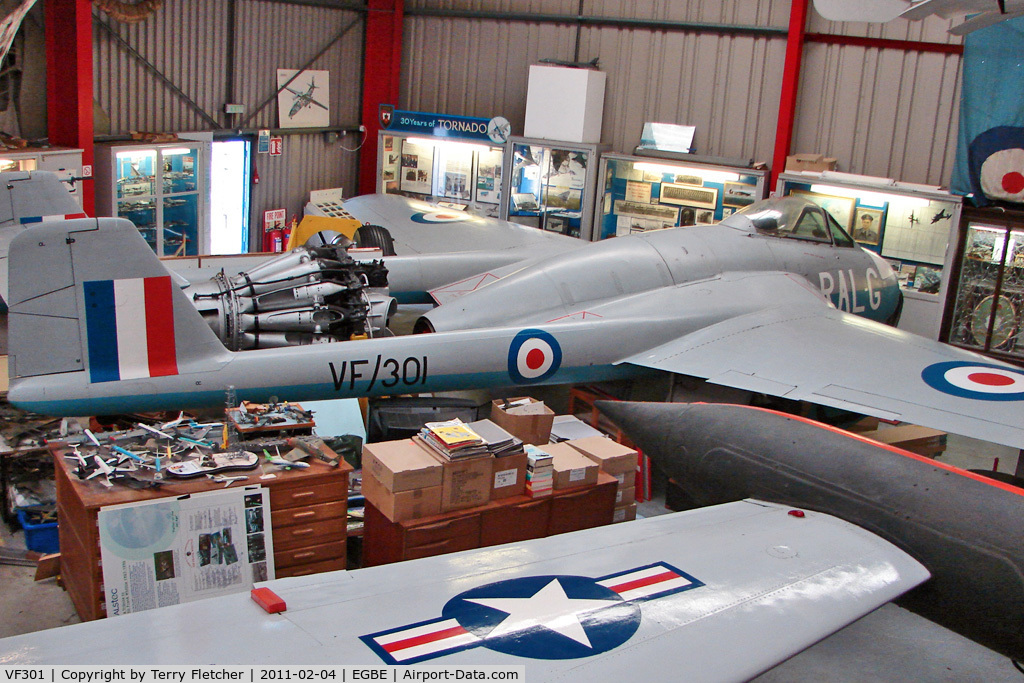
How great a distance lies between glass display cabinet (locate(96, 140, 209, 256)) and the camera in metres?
10.5

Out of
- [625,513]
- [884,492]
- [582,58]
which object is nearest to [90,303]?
[625,513]

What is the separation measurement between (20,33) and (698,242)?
25.3 feet

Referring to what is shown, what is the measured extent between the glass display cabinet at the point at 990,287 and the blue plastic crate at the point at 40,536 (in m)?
9.29

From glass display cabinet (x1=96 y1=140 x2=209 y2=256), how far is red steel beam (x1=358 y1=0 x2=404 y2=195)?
3.53 meters

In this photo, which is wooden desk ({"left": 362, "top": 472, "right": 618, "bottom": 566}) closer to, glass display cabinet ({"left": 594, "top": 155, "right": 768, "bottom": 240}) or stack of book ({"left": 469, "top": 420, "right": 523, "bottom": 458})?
stack of book ({"left": 469, "top": 420, "right": 523, "bottom": 458})

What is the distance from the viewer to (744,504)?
442 cm

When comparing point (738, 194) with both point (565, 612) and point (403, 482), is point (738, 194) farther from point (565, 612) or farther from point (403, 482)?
point (565, 612)

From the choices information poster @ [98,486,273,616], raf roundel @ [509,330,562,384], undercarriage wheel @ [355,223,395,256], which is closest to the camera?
information poster @ [98,486,273,616]

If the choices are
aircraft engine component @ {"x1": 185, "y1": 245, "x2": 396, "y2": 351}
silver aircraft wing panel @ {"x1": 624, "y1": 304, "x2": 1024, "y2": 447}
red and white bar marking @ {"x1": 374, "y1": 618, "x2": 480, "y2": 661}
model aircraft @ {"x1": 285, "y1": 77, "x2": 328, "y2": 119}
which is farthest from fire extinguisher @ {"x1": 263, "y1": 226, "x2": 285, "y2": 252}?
red and white bar marking @ {"x1": 374, "y1": 618, "x2": 480, "y2": 661}

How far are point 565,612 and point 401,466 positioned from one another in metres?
2.06

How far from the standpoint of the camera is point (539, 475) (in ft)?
17.6

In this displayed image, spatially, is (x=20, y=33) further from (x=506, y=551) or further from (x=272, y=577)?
(x=506, y=551)

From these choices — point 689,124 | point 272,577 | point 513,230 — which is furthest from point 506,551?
point 689,124

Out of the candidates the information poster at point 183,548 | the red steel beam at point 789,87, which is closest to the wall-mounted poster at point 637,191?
the red steel beam at point 789,87
